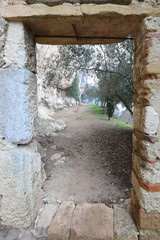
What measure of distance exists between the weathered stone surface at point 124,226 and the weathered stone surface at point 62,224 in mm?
614

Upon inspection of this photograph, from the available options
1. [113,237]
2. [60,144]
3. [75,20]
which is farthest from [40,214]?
[60,144]

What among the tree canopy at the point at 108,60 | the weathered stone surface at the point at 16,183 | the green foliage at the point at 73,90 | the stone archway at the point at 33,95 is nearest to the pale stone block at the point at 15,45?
the stone archway at the point at 33,95

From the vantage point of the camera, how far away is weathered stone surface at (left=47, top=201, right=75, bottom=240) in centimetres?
161

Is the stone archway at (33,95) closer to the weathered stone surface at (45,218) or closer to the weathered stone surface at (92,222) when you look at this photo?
the weathered stone surface at (45,218)

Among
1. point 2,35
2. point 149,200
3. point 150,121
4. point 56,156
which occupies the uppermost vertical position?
point 2,35

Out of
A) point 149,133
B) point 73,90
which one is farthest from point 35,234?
point 73,90

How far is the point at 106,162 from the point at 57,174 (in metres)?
1.41

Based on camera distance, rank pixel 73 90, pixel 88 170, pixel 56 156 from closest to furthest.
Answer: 1. pixel 88 170
2. pixel 56 156
3. pixel 73 90

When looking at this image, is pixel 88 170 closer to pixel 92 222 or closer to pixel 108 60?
pixel 92 222

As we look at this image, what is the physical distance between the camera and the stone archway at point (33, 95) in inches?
57.8

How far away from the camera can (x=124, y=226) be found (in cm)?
166

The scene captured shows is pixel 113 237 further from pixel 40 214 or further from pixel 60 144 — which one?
pixel 60 144

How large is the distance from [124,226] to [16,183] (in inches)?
58.7

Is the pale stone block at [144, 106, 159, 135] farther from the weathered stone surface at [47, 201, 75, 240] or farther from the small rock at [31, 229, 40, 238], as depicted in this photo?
the small rock at [31, 229, 40, 238]
